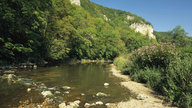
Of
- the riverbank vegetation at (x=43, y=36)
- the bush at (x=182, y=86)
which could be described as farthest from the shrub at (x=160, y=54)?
the riverbank vegetation at (x=43, y=36)

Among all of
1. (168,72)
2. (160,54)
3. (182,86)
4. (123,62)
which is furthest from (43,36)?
(182,86)

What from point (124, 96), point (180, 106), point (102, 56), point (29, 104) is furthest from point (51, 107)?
point (102, 56)

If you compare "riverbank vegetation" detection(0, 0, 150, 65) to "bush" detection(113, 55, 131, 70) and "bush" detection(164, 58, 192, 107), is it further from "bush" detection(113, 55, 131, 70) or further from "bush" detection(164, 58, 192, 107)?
"bush" detection(164, 58, 192, 107)

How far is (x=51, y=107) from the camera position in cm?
628

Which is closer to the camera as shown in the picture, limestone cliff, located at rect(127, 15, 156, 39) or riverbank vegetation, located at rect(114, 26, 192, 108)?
riverbank vegetation, located at rect(114, 26, 192, 108)

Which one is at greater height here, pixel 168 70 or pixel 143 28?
pixel 143 28

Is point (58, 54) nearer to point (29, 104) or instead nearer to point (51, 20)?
point (51, 20)

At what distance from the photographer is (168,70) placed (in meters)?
8.23

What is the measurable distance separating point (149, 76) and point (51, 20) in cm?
2596

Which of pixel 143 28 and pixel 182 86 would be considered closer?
pixel 182 86

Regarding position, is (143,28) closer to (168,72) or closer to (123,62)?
(123,62)

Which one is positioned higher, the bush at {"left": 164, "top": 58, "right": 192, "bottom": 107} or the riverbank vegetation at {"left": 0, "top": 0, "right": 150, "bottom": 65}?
the riverbank vegetation at {"left": 0, "top": 0, "right": 150, "bottom": 65}

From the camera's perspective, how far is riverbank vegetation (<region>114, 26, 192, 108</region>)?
6.20 meters

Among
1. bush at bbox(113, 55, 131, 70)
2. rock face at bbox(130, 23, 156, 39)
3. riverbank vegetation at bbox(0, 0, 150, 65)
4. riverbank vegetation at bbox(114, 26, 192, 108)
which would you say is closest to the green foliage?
riverbank vegetation at bbox(114, 26, 192, 108)
